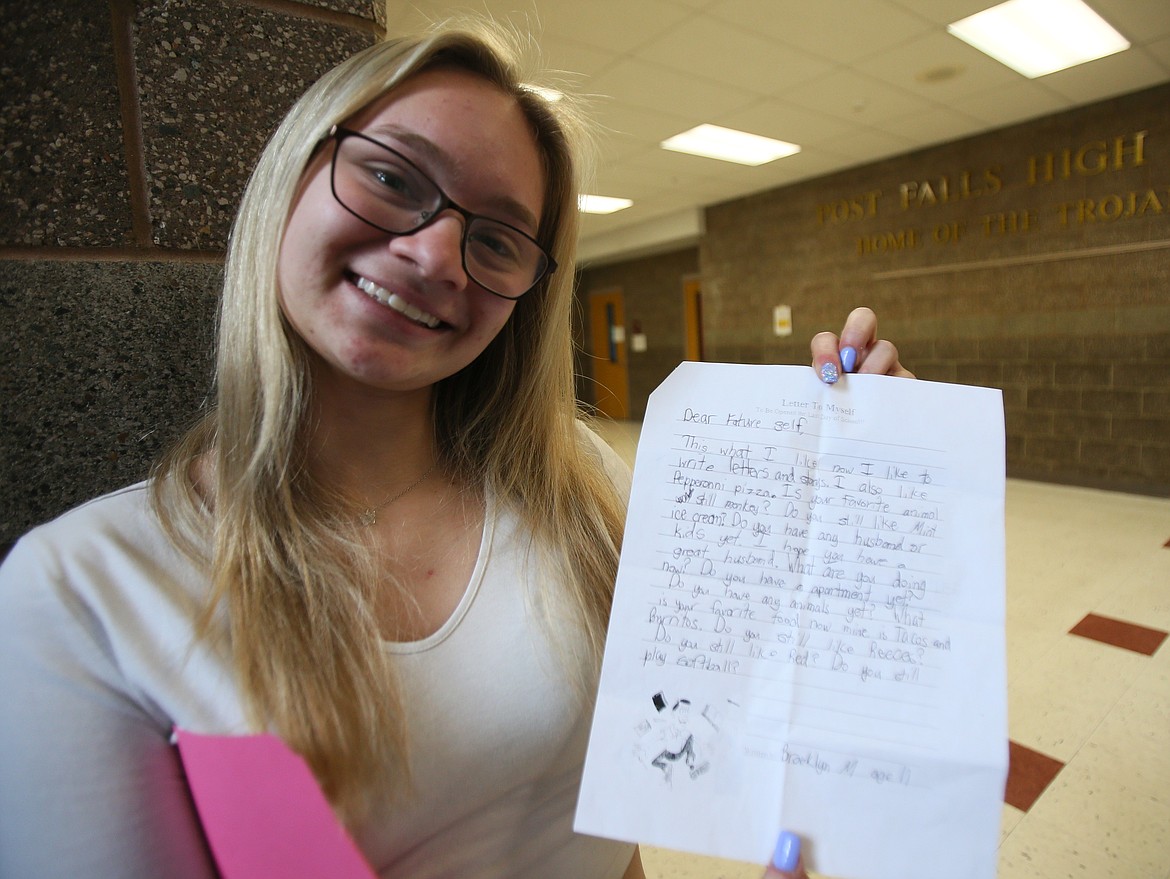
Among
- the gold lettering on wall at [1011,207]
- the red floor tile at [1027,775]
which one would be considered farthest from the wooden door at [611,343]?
the red floor tile at [1027,775]

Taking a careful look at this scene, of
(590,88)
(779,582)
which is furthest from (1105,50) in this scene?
(779,582)

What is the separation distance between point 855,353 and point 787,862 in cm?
50

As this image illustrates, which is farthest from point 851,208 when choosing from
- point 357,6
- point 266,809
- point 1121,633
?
point 266,809

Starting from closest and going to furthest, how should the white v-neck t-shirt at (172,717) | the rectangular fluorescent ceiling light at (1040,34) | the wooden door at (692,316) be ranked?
the white v-neck t-shirt at (172,717) → the rectangular fluorescent ceiling light at (1040,34) → the wooden door at (692,316)

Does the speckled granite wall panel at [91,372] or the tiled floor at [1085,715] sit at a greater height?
the speckled granite wall panel at [91,372]

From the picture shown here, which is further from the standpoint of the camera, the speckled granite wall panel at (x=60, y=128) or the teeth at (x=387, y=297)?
the speckled granite wall panel at (x=60, y=128)

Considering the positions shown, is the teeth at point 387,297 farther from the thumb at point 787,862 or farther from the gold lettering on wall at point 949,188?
the gold lettering on wall at point 949,188

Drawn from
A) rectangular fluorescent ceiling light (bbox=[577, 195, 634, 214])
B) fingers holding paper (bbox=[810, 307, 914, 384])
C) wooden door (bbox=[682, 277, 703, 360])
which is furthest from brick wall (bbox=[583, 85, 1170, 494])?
fingers holding paper (bbox=[810, 307, 914, 384])

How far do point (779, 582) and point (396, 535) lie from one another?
1.44 ft

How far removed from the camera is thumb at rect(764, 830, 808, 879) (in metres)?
0.52

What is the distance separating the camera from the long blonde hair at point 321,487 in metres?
0.56

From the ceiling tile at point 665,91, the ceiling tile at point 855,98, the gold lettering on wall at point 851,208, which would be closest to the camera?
the ceiling tile at point 665,91

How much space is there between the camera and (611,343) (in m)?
10.3

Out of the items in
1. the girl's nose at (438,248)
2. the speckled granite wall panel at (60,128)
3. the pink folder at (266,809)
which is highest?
the speckled granite wall panel at (60,128)
